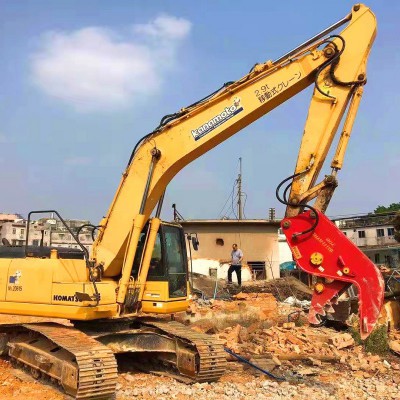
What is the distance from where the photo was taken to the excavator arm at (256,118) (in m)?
6.81

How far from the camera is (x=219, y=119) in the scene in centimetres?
751

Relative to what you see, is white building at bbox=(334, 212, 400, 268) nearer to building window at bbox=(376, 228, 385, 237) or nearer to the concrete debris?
building window at bbox=(376, 228, 385, 237)

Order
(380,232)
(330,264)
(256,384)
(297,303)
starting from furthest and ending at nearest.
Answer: (380,232) → (297,303) → (256,384) → (330,264)

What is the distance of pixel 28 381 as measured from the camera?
23.8 feet

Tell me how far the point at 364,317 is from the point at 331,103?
2.95 meters

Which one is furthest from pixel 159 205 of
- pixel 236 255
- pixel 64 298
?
pixel 236 255

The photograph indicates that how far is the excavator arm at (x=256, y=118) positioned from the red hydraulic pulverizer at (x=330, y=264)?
4 centimetres

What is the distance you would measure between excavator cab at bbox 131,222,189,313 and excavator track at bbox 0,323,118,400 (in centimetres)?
114

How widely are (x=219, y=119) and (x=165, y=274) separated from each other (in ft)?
8.24

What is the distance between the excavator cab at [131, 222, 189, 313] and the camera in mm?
7652

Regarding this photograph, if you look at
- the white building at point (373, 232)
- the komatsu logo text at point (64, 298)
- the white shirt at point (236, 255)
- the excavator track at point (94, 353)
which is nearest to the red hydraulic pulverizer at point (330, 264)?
the excavator track at point (94, 353)

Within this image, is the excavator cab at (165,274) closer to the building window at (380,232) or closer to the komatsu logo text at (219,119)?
the komatsu logo text at (219,119)

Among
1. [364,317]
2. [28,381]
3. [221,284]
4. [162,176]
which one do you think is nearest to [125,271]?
[162,176]

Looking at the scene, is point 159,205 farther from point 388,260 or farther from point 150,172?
point 388,260
